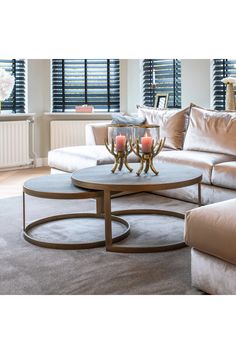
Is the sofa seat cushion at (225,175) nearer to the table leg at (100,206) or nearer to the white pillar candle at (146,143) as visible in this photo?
the white pillar candle at (146,143)

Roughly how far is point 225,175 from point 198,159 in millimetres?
398

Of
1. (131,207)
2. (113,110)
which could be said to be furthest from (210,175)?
(113,110)

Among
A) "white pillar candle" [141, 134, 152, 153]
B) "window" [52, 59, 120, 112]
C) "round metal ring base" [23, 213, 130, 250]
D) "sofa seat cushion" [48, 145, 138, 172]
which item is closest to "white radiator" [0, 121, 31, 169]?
Result: "window" [52, 59, 120, 112]

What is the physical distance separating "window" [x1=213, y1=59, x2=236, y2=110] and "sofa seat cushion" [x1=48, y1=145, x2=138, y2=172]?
1.69 metres

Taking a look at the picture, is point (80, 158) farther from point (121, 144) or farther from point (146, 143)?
point (146, 143)

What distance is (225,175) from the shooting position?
12.2 feet

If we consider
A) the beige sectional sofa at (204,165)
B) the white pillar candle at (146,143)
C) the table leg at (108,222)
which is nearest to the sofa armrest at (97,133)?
the beige sectional sofa at (204,165)

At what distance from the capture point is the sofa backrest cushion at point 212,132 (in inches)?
169

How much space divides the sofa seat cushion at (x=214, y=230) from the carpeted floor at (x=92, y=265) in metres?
0.29

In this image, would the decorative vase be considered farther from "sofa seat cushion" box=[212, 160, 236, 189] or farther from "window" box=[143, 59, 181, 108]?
"sofa seat cushion" box=[212, 160, 236, 189]

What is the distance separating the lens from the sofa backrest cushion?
4281 mm
